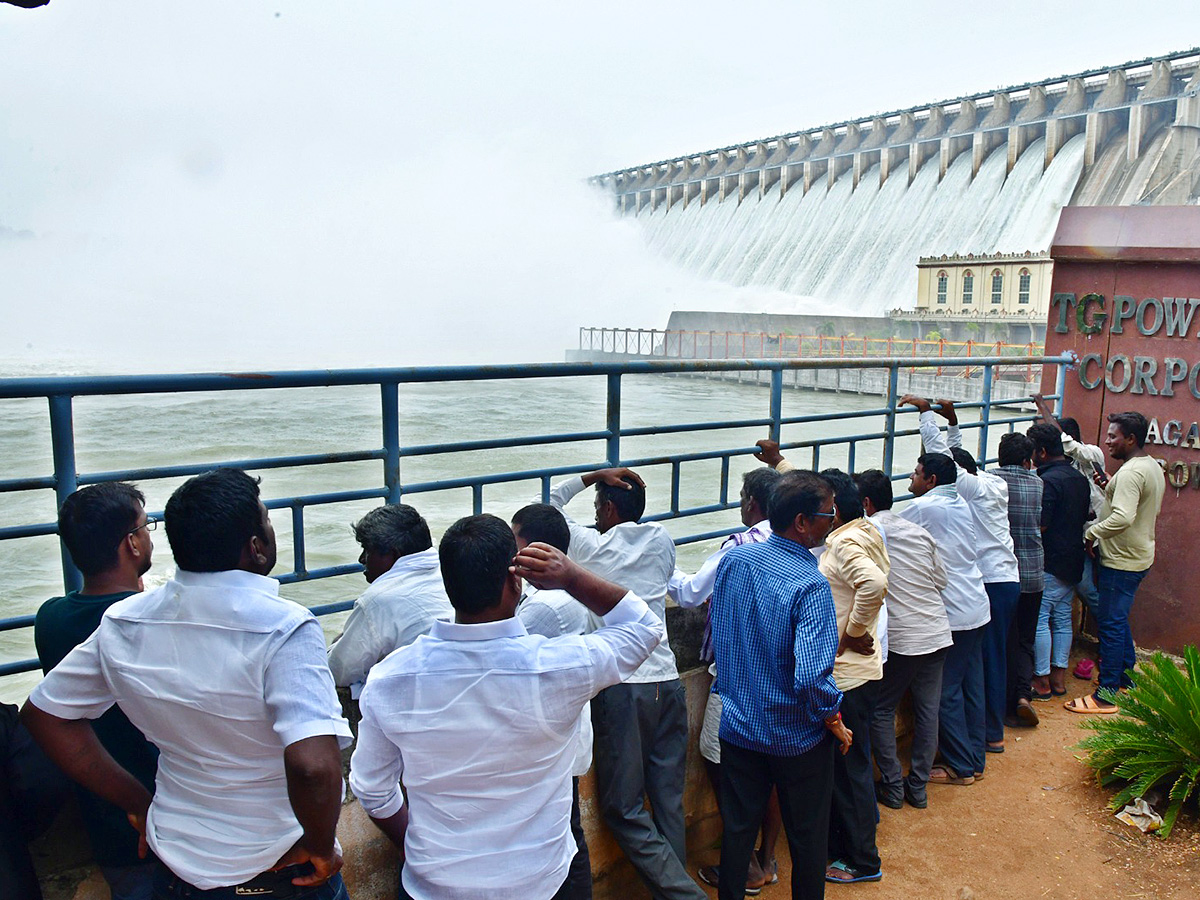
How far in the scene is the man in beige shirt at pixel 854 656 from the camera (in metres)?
3.30

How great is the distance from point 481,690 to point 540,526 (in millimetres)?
799

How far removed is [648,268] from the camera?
63.8m

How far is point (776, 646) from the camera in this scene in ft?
9.07

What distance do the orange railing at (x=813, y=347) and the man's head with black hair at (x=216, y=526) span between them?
21.8 m

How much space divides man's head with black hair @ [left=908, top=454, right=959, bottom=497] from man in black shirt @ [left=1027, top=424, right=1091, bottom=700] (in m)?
1.18

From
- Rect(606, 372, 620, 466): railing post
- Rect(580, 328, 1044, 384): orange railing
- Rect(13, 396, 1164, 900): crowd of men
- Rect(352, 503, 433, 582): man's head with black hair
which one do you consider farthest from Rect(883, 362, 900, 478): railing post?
Rect(580, 328, 1044, 384): orange railing

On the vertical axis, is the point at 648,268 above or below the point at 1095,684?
above

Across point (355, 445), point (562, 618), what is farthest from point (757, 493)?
point (355, 445)

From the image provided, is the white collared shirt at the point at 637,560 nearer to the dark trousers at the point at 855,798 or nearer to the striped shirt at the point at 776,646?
the striped shirt at the point at 776,646

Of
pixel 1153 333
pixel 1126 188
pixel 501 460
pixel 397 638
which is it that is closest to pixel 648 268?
pixel 1126 188

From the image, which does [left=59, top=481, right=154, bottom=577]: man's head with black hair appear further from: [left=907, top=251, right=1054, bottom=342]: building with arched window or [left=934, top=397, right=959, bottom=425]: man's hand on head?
[left=907, top=251, right=1054, bottom=342]: building with arched window

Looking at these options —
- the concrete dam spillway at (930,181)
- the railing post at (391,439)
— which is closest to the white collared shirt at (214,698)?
the railing post at (391,439)

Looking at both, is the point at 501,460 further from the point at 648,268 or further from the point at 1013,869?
the point at 648,268

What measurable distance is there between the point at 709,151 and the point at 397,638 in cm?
6164
